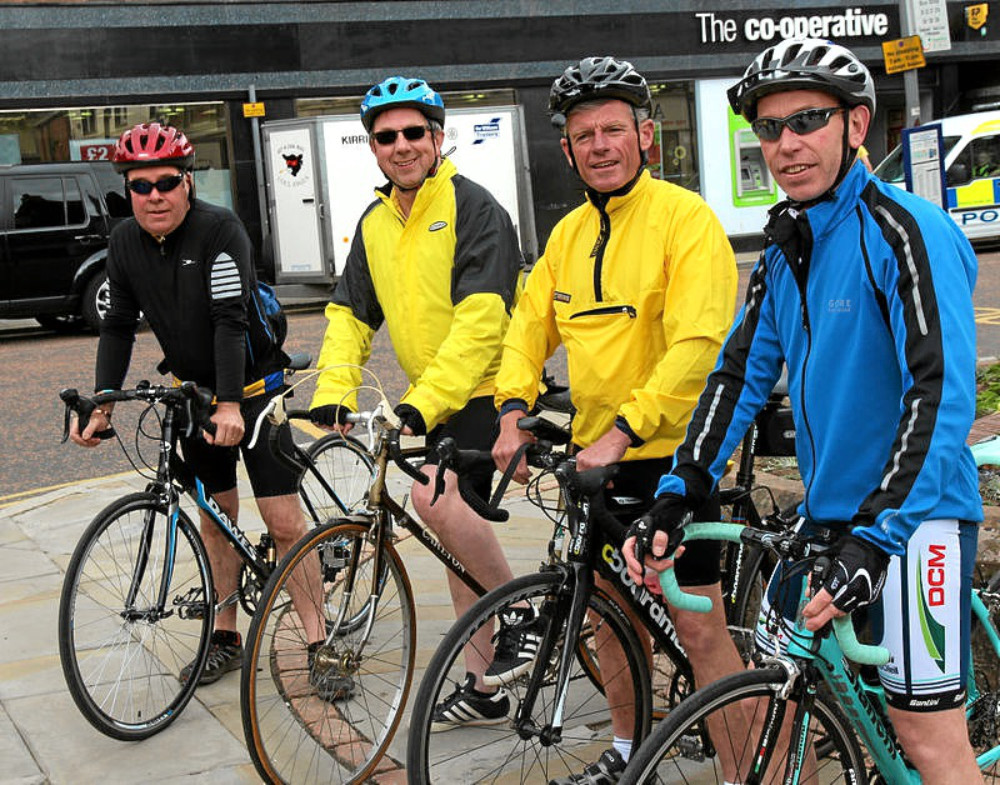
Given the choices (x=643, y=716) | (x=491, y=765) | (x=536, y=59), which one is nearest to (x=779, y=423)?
(x=643, y=716)

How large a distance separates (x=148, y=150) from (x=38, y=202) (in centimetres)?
1135

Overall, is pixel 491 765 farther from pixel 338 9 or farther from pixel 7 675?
pixel 338 9

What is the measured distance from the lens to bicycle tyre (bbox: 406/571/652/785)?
311 cm

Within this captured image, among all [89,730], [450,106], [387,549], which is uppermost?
[450,106]

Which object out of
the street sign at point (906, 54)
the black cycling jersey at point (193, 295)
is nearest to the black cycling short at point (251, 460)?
the black cycling jersey at point (193, 295)

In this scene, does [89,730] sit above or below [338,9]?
below

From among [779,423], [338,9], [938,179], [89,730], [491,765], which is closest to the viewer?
[491,765]

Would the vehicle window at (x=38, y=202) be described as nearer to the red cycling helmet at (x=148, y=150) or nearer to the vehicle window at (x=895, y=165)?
the red cycling helmet at (x=148, y=150)

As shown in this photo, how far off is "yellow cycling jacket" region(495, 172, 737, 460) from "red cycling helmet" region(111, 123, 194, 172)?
149cm

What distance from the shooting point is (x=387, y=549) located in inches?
152

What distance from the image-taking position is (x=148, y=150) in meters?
4.42

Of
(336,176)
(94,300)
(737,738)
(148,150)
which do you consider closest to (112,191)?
(94,300)

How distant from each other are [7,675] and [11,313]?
35.2ft

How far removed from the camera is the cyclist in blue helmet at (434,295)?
401 cm
